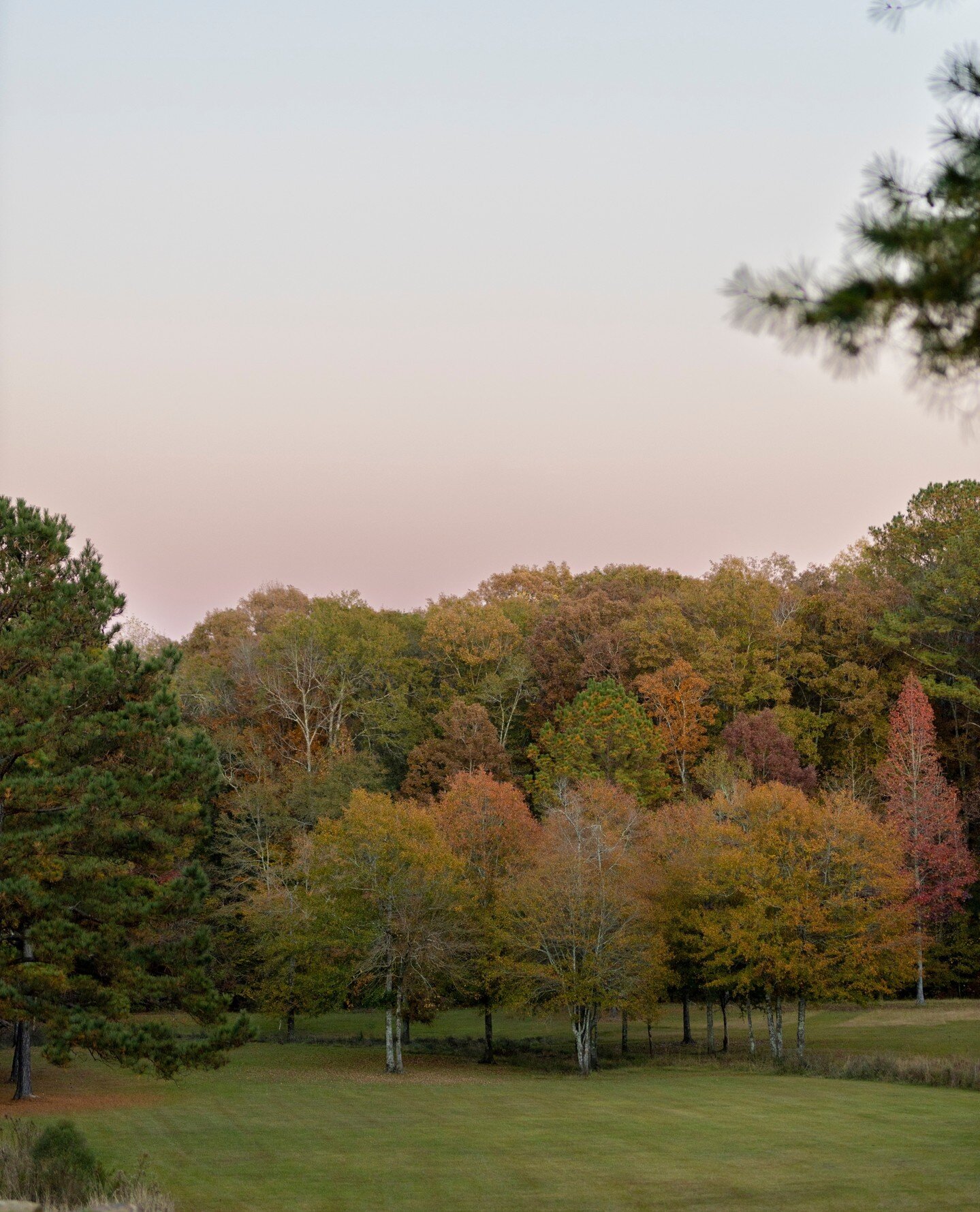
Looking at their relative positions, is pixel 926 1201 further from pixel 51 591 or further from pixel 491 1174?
pixel 51 591

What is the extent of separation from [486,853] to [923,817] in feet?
59.3

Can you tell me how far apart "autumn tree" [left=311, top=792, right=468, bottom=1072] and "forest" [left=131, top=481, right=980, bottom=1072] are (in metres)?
0.10

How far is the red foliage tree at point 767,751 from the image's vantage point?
52625mm

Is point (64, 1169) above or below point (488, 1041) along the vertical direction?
above

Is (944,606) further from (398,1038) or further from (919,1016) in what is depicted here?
(398,1038)

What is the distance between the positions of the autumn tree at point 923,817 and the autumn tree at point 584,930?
508 inches

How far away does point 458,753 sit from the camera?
190 feet

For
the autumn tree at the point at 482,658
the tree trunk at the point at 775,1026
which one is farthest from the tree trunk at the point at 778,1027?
the autumn tree at the point at 482,658

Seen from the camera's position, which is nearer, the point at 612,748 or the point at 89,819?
the point at 89,819

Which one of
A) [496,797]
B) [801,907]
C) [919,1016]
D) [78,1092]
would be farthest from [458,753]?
[78,1092]

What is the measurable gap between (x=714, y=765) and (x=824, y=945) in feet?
46.9

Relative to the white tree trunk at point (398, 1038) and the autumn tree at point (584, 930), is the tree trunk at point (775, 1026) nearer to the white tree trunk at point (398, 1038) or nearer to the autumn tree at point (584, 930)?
the autumn tree at point (584, 930)

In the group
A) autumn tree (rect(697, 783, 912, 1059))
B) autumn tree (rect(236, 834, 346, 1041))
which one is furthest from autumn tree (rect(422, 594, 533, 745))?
autumn tree (rect(697, 783, 912, 1059))

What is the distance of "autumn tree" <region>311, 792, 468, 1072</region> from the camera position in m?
40.8
